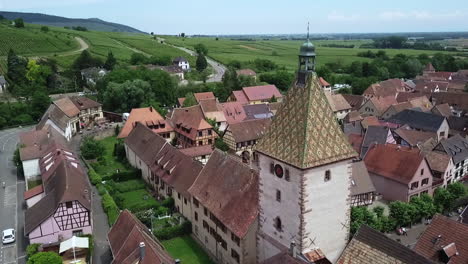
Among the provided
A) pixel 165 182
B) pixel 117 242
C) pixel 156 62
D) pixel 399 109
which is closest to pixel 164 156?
pixel 165 182

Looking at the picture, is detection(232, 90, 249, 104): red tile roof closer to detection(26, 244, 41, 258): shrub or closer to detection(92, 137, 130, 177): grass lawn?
detection(92, 137, 130, 177): grass lawn

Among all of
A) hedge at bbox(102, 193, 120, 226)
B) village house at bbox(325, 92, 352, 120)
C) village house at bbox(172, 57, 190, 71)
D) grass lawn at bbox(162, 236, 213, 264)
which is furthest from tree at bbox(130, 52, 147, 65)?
grass lawn at bbox(162, 236, 213, 264)

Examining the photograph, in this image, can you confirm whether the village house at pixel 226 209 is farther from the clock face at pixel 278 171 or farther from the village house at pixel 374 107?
the village house at pixel 374 107

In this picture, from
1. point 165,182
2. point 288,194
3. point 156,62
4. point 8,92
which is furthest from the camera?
point 156,62

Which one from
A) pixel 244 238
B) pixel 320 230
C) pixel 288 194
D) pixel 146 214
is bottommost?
pixel 146 214

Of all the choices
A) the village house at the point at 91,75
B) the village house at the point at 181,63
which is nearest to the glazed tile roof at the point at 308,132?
the village house at the point at 91,75

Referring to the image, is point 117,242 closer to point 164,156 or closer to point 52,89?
point 164,156

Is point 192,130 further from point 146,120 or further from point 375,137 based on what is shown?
point 375,137
